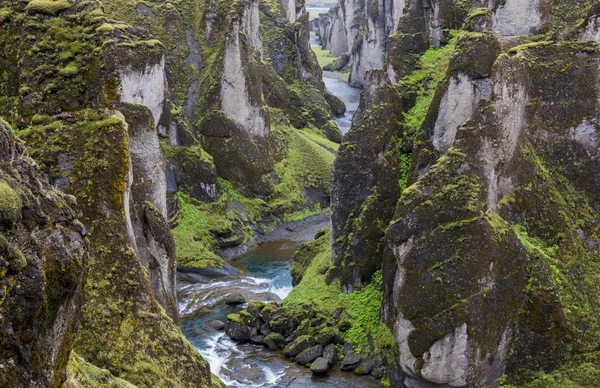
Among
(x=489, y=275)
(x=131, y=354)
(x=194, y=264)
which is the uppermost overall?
(x=131, y=354)

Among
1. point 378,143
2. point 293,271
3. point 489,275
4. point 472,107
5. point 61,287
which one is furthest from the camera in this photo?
point 293,271

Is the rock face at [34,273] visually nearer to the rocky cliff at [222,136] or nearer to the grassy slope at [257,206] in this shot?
the grassy slope at [257,206]

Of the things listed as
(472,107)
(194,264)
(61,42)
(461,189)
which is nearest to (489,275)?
(461,189)

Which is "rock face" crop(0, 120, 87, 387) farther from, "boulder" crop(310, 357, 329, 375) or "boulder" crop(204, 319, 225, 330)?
"boulder" crop(204, 319, 225, 330)

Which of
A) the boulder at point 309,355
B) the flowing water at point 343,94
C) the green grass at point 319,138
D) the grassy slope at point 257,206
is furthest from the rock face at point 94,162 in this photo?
the flowing water at point 343,94

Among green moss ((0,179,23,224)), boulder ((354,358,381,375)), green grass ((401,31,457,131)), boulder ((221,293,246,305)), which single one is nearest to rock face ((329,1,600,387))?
green grass ((401,31,457,131))

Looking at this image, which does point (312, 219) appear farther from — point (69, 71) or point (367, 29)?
point (367, 29)

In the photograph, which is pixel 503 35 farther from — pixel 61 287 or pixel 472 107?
pixel 61 287
